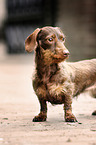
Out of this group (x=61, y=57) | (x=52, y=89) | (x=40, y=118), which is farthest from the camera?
(x=40, y=118)

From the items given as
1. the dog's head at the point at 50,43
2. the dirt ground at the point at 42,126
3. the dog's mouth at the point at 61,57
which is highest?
the dog's head at the point at 50,43

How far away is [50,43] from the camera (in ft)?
11.3

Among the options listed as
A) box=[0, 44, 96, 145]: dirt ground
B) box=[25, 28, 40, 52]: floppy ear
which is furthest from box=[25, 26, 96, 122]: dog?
box=[0, 44, 96, 145]: dirt ground

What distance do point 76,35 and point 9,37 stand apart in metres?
14.5

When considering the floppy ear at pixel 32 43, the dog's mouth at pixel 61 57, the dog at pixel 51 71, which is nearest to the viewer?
the dog's mouth at pixel 61 57

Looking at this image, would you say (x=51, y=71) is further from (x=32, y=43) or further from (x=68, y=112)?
(x=68, y=112)

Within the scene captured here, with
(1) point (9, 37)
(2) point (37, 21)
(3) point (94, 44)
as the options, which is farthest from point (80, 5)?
(1) point (9, 37)

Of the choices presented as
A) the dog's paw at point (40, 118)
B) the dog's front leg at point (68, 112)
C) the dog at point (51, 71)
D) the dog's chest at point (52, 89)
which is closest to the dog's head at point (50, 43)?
the dog at point (51, 71)

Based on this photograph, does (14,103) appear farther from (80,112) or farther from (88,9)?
(88,9)

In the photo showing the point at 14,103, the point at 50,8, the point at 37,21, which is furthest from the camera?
the point at 37,21

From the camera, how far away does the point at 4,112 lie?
4.29 m

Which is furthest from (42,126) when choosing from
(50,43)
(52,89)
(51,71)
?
(50,43)

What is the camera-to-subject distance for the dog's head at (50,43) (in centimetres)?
339

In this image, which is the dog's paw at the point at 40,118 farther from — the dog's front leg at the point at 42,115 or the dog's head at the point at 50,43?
the dog's head at the point at 50,43
